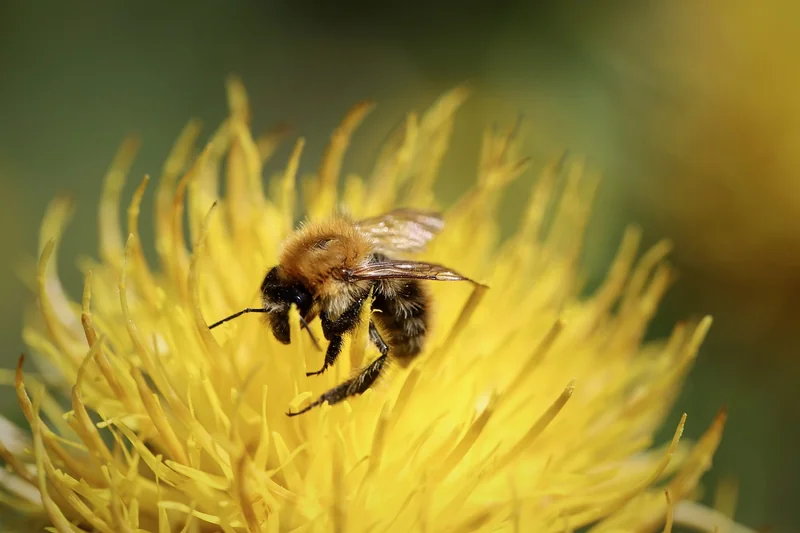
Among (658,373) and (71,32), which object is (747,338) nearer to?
(658,373)

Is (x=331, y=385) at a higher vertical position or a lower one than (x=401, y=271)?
lower

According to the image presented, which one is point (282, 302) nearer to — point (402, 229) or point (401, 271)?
point (401, 271)

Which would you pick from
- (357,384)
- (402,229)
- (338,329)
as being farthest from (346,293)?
(402,229)

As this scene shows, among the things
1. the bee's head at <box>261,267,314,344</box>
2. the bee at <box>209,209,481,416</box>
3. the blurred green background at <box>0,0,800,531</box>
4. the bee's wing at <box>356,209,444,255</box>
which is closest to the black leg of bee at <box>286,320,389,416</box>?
the bee at <box>209,209,481,416</box>

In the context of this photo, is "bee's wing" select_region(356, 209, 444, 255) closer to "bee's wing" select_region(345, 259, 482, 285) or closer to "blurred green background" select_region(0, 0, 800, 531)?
"bee's wing" select_region(345, 259, 482, 285)

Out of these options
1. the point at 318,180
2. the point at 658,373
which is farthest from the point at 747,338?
the point at 318,180
